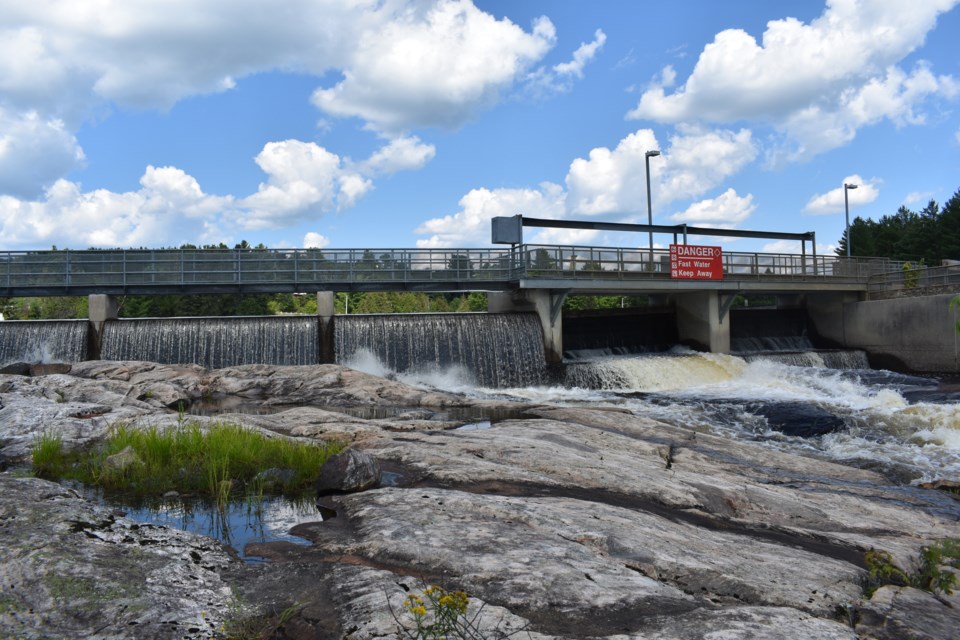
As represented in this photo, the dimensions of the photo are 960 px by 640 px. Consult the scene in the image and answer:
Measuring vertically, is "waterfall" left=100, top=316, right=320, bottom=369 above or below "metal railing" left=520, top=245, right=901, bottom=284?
below

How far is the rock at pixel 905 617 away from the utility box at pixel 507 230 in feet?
72.3

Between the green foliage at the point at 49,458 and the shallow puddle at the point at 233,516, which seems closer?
the shallow puddle at the point at 233,516

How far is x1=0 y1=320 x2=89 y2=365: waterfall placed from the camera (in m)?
22.5

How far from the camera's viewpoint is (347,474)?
7.11m

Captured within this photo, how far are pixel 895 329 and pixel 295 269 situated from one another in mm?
27126

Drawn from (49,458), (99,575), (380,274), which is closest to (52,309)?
(380,274)

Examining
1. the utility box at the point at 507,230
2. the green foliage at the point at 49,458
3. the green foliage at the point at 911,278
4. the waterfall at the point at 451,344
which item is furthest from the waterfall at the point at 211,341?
the green foliage at the point at 911,278

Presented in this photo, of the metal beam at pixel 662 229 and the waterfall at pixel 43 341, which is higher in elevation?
the metal beam at pixel 662 229

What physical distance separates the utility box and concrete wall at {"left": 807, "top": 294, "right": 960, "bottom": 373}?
1734 centimetres

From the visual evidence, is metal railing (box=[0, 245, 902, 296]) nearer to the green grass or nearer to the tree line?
the green grass

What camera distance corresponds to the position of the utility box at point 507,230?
85.7 feet

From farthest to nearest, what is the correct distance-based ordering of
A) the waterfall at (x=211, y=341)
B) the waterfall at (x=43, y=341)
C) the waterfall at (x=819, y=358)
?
the waterfall at (x=819, y=358) < the waterfall at (x=211, y=341) < the waterfall at (x=43, y=341)

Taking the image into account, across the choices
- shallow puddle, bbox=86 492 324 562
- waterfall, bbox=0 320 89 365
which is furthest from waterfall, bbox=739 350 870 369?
waterfall, bbox=0 320 89 365

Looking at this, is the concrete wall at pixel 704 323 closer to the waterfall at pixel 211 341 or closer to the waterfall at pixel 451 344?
the waterfall at pixel 451 344
